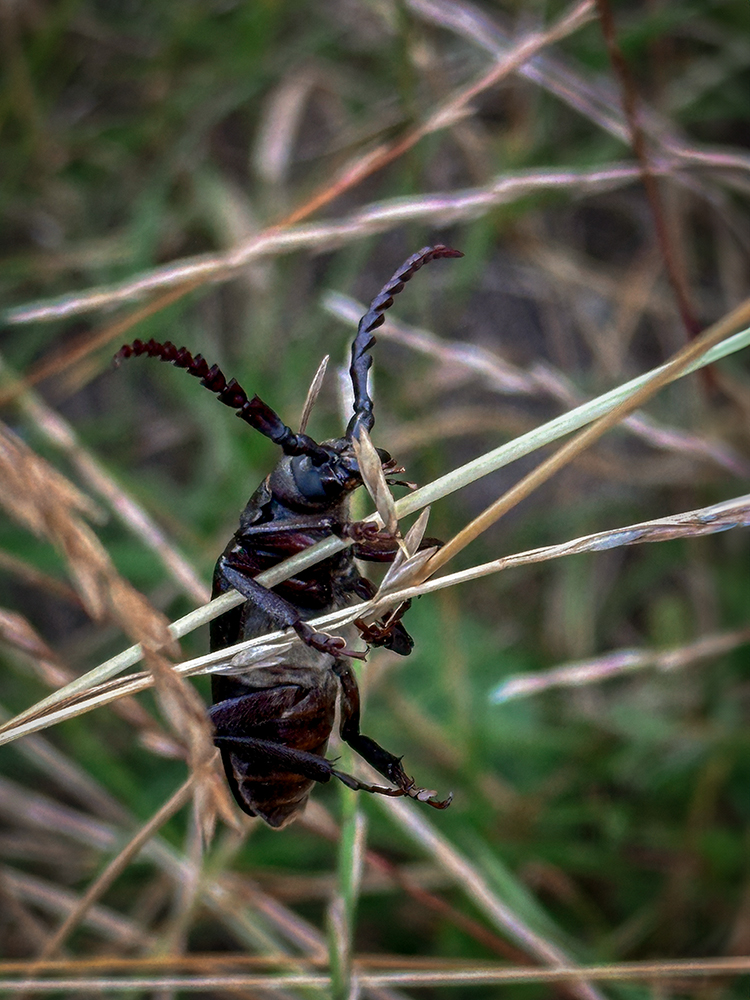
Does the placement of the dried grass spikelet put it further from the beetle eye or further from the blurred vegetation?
the blurred vegetation

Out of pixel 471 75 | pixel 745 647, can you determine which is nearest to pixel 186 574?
pixel 745 647

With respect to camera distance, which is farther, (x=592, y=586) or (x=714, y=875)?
(x=592, y=586)

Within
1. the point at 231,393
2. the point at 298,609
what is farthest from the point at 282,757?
the point at 231,393

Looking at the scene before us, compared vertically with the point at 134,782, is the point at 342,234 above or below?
above

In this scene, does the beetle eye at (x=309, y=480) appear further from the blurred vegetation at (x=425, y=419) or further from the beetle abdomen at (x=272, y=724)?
the blurred vegetation at (x=425, y=419)

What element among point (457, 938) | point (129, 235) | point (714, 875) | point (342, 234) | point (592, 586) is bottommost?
point (457, 938)

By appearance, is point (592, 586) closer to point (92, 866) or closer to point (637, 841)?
point (637, 841)

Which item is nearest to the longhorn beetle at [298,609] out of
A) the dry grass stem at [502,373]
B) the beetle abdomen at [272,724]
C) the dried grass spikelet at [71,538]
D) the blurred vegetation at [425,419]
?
the beetle abdomen at [272,724]
